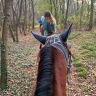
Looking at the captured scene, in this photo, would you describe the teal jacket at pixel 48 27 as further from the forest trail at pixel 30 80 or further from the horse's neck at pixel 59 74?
the horse's neck at pixel 59 74

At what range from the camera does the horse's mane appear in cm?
149

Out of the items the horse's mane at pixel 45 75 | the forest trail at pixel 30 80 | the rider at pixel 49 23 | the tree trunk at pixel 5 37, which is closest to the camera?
the horse's mane at pixel 45 75

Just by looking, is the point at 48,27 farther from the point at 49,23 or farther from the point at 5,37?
the point at 5,37

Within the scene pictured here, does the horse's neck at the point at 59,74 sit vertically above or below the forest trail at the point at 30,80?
above

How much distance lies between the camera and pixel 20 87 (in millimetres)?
6297

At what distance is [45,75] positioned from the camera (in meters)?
1.63

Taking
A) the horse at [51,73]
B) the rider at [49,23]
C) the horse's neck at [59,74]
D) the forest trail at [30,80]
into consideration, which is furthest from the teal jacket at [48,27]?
the horse's neck at [59,74]

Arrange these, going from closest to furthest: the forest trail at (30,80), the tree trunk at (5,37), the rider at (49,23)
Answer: the tree trunk at (5,37) < the forest trail at (30,80) < the rider at (49,23)

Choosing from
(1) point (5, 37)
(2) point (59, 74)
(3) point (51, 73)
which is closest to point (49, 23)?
(1) point (5, 37)

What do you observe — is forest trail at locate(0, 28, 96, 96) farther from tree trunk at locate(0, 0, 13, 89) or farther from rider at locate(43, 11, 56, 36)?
rider at locate(43, 11, 56, 36)

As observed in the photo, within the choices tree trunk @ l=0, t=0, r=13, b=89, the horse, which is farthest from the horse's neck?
tree trunk @ l=0, t=0, r=13, b=89

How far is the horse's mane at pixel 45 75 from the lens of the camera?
1487 mm

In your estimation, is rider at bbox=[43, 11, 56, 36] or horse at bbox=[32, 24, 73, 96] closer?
horse at bbox=[32, 24, 73, 96]

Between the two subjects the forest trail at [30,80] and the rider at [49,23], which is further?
the rider at [49,23]
